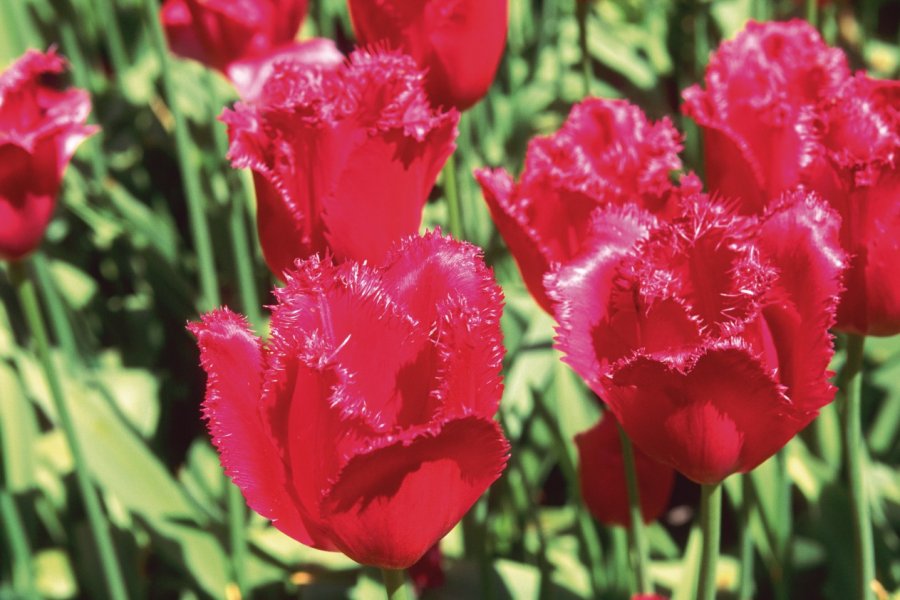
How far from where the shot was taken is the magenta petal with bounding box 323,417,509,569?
36 cm

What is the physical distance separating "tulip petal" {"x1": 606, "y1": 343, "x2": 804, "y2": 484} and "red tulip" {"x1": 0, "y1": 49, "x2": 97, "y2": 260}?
487mm

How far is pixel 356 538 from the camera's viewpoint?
0.39 meters

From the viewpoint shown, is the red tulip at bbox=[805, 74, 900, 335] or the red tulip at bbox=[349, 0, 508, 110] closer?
the red tulip at bbox=[805, 74, 900, 335]

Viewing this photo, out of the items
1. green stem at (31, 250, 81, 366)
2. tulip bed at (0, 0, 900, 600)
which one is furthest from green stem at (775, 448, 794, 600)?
green stem at (31, 250, 81, 366)

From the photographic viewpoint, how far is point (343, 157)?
19.5 inches

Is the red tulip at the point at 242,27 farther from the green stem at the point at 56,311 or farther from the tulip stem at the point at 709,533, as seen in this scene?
the tulip stem at the point at 709,533

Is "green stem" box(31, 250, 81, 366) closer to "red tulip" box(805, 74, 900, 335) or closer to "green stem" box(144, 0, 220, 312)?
"green stem" box(144, 0, 220, 312)

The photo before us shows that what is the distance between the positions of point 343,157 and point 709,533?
0.76 ft

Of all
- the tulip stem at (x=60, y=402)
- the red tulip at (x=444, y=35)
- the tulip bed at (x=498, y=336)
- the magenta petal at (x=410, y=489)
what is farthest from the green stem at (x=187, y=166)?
the magenta petal at (x=410, y=489)

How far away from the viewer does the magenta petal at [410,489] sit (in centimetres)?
36

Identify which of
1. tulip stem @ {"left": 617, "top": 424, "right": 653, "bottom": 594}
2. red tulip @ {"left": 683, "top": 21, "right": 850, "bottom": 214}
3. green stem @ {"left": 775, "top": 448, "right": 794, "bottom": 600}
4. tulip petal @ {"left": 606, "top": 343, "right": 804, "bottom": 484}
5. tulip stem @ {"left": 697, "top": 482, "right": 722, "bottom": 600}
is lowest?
green stem @ {"left": 775, "top": 448, "right": 794, "bottom": 600}

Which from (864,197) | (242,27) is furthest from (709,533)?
(242,27)

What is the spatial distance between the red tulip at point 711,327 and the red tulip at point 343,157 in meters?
0.10

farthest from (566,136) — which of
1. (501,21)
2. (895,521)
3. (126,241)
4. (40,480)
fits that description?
(126,241)
